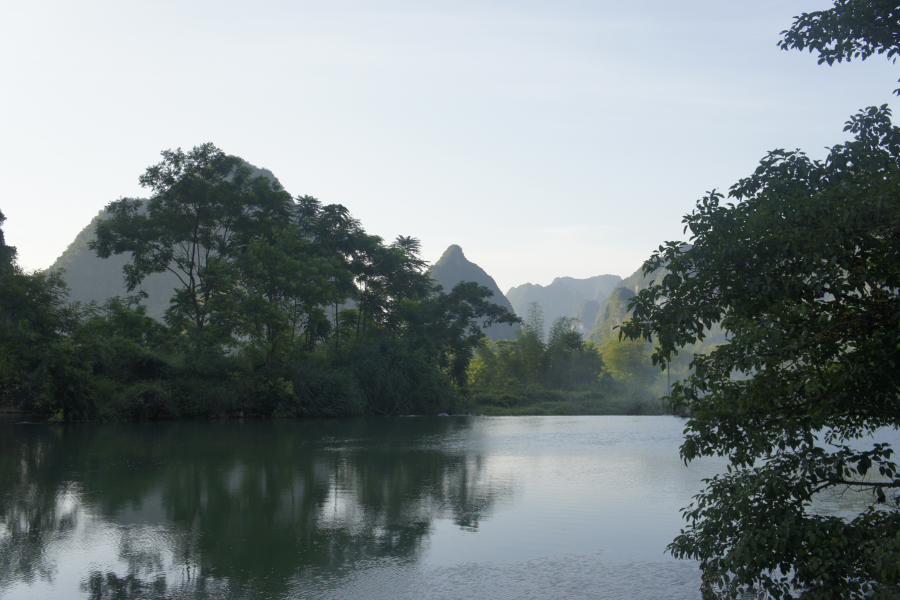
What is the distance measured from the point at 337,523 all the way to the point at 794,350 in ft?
18.8

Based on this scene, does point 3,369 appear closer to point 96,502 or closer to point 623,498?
point 96,502

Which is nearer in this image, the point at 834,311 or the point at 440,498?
the point at 834,311

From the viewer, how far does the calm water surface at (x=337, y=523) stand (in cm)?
565

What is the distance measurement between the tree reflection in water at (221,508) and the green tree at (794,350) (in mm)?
3316

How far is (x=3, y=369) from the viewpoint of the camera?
2209cm

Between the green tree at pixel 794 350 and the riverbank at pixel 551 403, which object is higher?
the green tree at pixel 794 350

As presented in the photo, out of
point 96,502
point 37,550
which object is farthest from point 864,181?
point 96,502

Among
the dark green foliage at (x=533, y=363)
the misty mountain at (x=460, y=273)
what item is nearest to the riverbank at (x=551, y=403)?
the dark green foliage at (x=533, y=363)

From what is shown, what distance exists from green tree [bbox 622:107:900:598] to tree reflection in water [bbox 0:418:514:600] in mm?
3316

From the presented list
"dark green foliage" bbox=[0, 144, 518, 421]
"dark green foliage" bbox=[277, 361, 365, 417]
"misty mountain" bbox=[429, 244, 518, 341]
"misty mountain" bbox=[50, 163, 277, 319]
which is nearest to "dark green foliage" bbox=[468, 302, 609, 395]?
"dark green foliage" bbox=[0, 144, 518, 421]

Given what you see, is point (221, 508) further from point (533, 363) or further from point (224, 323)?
point (533, 363)

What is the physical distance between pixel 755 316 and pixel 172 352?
92.1 feet

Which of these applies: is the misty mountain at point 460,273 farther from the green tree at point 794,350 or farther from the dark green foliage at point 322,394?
the green tree at point 794,350

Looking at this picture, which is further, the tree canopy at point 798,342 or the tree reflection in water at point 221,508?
the tree reflection in water at point 221,508
